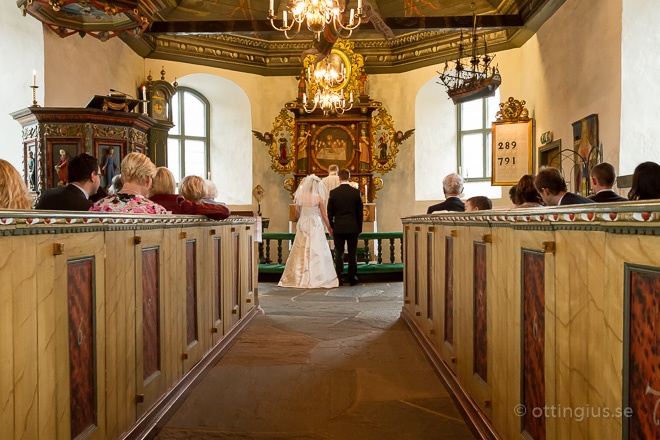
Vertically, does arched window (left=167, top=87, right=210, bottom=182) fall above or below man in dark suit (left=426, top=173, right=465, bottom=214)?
above

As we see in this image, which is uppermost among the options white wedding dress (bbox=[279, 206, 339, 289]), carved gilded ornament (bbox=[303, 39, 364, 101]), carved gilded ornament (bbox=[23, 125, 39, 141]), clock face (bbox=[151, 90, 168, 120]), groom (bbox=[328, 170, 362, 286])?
carved gilded ornament (bbox=[303, 39, 364, 101])

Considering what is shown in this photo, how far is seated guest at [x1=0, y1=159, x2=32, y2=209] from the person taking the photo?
8.53 feet

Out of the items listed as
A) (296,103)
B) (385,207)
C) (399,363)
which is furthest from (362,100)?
(399,363)

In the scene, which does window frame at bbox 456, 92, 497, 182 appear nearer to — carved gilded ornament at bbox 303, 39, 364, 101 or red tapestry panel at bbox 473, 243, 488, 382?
carved gilded ornament at bbox 303, 39, 364, 101

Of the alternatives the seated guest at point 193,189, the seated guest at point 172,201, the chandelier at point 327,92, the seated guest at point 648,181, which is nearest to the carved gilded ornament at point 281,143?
the chandelier at point 327,92

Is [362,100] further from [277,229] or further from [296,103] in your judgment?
[277,229]

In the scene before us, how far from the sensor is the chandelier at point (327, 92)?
34.7 feet

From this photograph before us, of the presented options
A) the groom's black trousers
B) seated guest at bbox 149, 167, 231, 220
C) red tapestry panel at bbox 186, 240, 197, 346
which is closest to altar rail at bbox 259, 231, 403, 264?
the groom's black trousers

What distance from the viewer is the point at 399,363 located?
409 centimetres

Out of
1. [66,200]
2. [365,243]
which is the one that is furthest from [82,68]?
[66,200]

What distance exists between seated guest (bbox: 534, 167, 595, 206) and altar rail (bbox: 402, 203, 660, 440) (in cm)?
110

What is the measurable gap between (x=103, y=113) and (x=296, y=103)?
5.41 metres

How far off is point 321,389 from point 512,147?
7845mm

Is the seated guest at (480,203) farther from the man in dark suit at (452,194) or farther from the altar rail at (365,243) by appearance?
the altar rail at (365,243)
